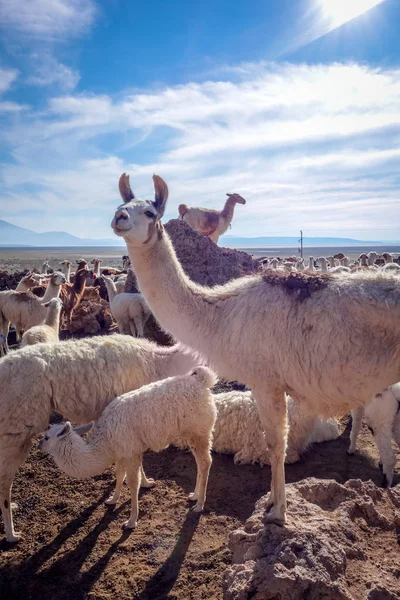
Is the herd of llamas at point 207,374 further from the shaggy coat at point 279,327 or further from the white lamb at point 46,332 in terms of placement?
the white lamb at point 46,332

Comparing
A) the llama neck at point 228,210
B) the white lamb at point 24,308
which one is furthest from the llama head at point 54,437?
the llama neck at point 228,210

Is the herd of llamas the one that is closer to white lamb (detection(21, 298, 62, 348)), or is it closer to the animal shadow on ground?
the animal shadow on ground

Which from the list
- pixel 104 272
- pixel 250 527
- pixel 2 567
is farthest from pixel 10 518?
pixel 104 272

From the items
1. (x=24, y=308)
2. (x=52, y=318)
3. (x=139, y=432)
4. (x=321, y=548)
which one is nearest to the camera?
(x=321, y=548)

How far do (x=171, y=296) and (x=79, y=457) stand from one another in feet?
6.58

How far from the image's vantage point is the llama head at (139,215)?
358cm

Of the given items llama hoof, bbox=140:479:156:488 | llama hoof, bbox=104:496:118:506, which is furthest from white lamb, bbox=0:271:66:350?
llama hoof, bbox=104:496:118:506

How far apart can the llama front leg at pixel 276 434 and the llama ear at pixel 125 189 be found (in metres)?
2.19

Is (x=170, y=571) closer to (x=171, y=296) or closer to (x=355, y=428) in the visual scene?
(x=171, y=296)

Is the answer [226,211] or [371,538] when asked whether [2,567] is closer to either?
[371,538]

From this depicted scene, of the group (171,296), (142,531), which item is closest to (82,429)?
(142,531)

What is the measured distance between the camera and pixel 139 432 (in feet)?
14.9

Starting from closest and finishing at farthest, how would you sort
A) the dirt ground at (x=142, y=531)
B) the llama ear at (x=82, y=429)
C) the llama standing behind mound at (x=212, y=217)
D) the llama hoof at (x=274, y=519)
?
the llama hoof at (x=274, y=519)
the dirt ground at (x=142, y=531)
the llama ear at (x=82, y=429)
the llama standing behind mound at (x=212, y=217)

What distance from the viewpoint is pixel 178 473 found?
18.3ft
